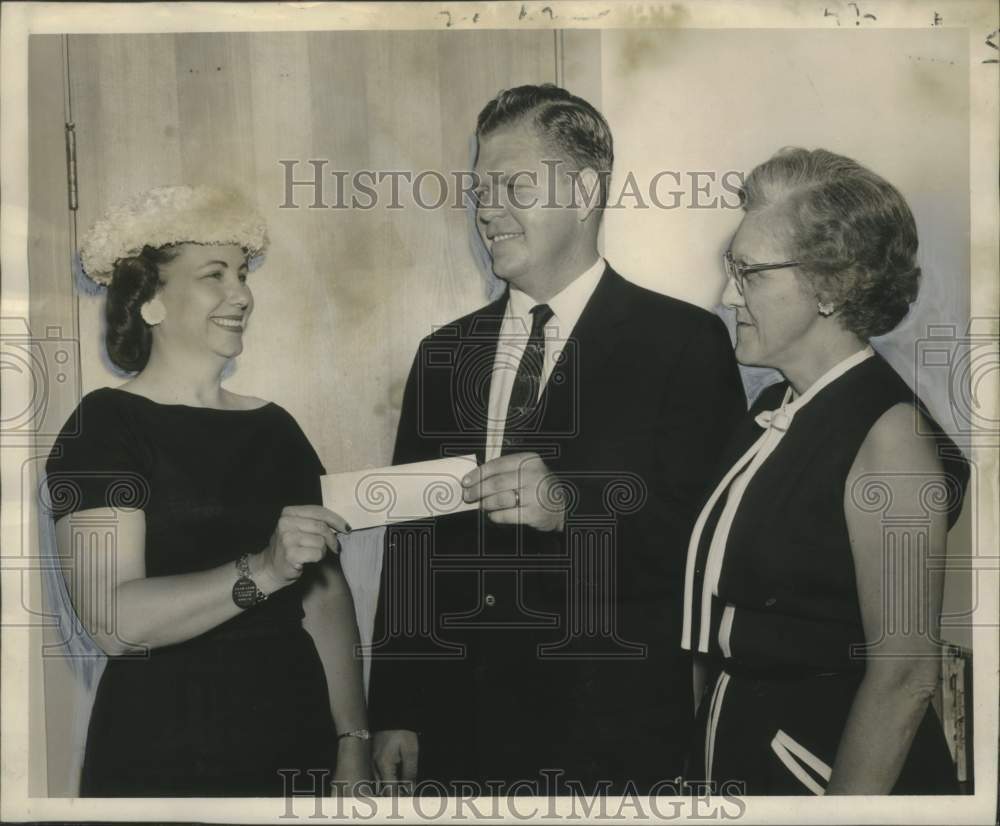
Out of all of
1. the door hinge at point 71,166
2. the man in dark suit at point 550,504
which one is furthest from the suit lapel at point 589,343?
the door hinge at point 71,166

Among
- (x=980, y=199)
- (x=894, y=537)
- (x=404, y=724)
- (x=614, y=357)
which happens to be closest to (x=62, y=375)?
(x=404, y=724)

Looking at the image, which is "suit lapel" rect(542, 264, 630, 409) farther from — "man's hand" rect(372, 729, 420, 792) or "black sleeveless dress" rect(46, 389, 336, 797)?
"man's hand" rect(372, 729, 420, 792)

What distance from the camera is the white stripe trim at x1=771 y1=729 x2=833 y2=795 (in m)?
2.38

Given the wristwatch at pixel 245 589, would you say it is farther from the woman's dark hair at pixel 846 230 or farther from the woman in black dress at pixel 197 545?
the woman's dark hair at pixel 846 230

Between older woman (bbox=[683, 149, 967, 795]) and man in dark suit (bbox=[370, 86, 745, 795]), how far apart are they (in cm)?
10

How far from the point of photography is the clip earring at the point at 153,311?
2.47 m

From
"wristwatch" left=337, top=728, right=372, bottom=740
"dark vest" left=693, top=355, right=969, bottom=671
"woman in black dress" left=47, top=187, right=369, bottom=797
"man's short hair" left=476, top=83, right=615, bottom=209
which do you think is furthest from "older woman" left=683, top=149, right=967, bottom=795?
"woman in black dress" left=47, top=187, right=369, bottom=797

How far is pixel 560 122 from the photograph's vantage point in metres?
2.47

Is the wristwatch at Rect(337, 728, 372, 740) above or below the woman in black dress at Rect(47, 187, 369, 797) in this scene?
below

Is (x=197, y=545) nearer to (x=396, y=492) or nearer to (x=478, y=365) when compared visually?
(x=396, y=492)

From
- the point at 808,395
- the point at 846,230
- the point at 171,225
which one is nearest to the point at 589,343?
the point at 808,395

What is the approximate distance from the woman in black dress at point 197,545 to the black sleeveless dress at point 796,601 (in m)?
0.89

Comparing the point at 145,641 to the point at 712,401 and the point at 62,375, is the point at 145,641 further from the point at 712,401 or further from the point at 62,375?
the point at 712,401

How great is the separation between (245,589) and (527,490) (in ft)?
2.31
